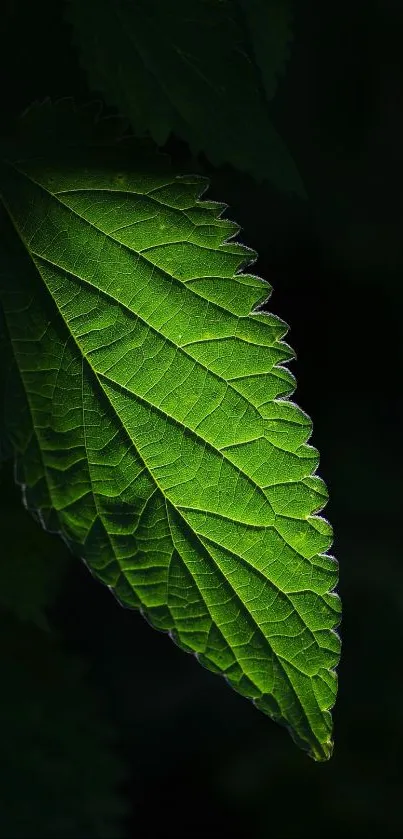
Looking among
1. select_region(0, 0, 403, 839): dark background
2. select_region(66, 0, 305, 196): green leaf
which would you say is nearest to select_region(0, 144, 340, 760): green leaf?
select_region(66, 0, 305, 196): green leaf

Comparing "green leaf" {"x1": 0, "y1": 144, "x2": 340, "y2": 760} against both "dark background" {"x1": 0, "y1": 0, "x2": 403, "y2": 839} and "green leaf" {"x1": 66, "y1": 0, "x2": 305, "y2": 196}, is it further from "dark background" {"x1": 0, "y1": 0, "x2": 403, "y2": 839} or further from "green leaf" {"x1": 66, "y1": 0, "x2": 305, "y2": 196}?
"dark background" {"x1": 0, "y1": 0, "x2": 403, "y2": 839}

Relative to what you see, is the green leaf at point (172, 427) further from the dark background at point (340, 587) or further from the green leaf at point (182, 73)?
the dark background at point (340, 587)

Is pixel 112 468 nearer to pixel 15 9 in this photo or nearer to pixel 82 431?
pixel 82 431

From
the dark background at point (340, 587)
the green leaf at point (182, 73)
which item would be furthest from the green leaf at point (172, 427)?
the dark background at point (340, 587)

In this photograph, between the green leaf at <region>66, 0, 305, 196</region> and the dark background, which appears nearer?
the green leaf at <region>66, 0, 305, 196</region>

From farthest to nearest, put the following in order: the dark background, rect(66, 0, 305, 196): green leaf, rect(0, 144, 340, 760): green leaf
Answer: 1. the dark background
2. rect(66, 0, 305, 196): green leaf
3. rect(0, 144, 340, 760): green leaf

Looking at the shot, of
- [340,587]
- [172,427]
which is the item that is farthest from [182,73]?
[340,587]

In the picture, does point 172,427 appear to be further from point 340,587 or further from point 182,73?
point 340,587

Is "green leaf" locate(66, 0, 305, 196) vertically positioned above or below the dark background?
above
